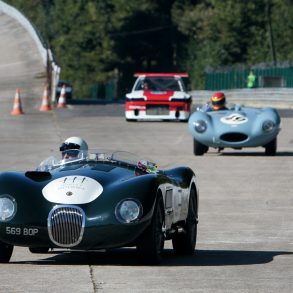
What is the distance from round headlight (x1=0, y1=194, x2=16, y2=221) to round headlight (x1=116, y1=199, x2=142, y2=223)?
79 cm

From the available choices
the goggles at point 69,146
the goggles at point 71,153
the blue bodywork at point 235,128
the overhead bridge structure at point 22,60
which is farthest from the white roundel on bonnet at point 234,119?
the overhead bridge structure at point 22,60

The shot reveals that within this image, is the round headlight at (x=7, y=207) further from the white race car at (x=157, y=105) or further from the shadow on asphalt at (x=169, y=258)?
the white race car at (x=157, y=105)

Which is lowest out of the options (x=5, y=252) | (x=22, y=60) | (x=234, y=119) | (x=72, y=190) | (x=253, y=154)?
(x=22, y=60)

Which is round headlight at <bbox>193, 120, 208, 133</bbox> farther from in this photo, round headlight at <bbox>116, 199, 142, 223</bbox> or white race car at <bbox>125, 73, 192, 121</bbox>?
round headlight at <bbox>116, 199, 142, 223</bbox>

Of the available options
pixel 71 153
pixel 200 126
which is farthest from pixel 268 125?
pixel 71 153

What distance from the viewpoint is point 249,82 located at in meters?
62.1

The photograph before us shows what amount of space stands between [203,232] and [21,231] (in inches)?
155

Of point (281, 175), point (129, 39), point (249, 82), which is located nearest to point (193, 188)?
point (281, 175)

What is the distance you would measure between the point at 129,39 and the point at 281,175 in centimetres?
8225

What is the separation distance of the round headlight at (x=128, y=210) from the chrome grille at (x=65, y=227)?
0.93 feet

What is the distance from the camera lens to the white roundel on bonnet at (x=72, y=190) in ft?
33.4

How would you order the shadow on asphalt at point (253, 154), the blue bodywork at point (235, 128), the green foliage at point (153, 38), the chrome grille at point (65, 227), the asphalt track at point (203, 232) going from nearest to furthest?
1. the asphalt track at point (203, 232)
2. the chrome grille at point (65, 227)
3. the blue bodywork at point (235, 128)
4. the shadow on asphalt at point (253, 154)
5. the green foliage at point (153, 38)

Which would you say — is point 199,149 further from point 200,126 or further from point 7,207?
point 7,207

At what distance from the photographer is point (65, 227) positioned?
10086 mm
